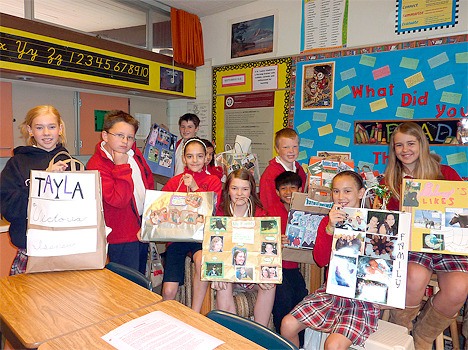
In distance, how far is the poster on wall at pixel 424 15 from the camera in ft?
9.43

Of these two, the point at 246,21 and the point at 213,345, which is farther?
the point at 246,21

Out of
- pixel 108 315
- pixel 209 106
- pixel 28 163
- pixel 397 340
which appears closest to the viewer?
pixel 108 315

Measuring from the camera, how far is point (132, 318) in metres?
1.16

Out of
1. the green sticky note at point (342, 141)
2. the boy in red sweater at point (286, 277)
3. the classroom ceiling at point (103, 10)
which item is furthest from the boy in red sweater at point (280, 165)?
the classroom ceiling at point (103, 10)

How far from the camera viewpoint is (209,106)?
4648 mm

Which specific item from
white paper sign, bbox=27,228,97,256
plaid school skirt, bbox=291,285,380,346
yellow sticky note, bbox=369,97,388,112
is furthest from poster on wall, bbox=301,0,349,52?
white paper sign, bbox=27,228,97,256

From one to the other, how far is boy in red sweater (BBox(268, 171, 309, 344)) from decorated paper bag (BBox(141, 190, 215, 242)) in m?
0.54

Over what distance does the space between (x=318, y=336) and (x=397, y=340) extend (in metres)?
0.46

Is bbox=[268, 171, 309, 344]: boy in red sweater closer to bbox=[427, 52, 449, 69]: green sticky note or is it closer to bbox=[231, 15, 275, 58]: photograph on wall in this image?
bbox=[427, 52, 449, 69]: green sticky note

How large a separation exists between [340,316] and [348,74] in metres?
2.52

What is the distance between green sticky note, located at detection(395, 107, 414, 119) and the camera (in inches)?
123

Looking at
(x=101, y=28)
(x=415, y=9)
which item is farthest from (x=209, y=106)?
(x=415, y=9)

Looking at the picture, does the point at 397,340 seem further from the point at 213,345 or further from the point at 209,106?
the point at 209,106

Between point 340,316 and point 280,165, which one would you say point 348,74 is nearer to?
point 280,165
